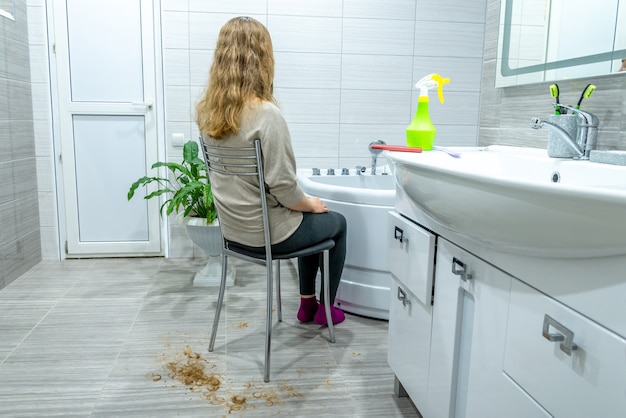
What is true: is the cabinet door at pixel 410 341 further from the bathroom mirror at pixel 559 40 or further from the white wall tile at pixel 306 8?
the white wall tile at pixel 306 8

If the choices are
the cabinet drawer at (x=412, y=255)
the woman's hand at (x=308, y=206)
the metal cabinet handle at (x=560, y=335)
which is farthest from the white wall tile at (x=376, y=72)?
the metal cabinet handle at (x=560, y=335)

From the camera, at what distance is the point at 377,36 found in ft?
10.3

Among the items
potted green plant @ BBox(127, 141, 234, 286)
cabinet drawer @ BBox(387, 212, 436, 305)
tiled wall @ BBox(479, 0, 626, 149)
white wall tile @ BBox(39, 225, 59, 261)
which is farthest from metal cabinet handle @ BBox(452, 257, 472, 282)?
white wall tile @ BBox(39, 225, 59, 261)

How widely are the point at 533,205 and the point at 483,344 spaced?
470 mm

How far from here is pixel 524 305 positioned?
0.94 metres

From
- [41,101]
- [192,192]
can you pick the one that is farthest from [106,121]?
[192,192]

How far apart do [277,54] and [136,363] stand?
6.46ft

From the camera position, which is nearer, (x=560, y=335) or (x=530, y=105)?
(x=560, y=335)

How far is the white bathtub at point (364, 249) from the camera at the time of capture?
7.38 ft

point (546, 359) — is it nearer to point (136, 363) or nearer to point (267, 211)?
point (267, 211)

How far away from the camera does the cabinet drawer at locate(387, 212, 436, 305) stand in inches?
52.5

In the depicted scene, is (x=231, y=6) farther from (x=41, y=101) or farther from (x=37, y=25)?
(x=41, y=101)

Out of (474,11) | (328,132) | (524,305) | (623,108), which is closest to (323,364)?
(524,305)

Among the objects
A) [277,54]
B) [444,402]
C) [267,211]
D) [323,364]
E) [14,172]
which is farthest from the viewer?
[277,54]
